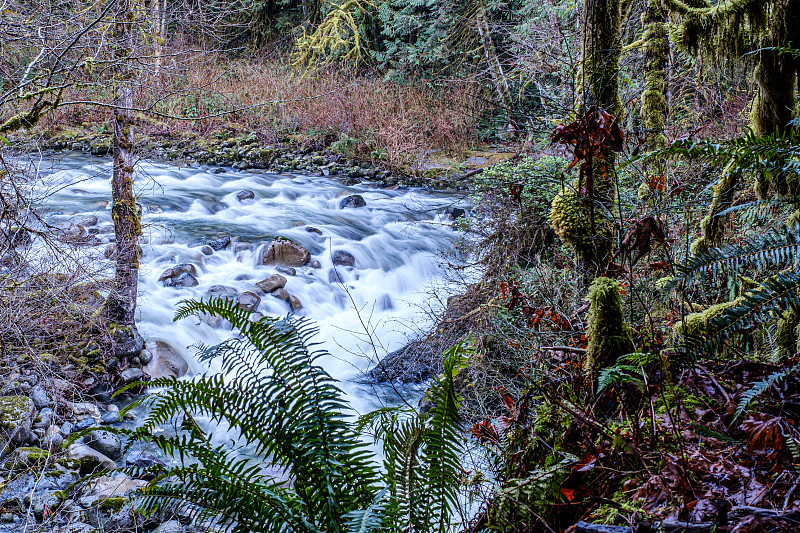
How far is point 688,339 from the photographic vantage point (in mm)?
1768

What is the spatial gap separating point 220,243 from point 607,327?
7.78 metres

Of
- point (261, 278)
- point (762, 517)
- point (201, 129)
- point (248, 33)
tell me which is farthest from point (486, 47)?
point (762, 517)

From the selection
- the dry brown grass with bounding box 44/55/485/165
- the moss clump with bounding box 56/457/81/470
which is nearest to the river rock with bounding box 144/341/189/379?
the moss clump with bounding box 56/457/81/470

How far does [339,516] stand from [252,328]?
26.6 inches

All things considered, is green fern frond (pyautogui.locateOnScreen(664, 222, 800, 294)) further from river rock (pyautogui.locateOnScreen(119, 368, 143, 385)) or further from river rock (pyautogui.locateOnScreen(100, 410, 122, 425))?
river rock (pyautogui.locateOnScreen(119, 368, 143, 385))

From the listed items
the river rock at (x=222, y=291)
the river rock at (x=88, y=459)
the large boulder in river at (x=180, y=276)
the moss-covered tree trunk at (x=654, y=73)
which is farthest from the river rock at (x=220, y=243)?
the moss-covered tree trunk at (x=654, y=73)

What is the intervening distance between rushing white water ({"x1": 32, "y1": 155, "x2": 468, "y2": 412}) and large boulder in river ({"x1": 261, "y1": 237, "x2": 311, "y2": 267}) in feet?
0.52

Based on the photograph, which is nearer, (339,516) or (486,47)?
(339,516)

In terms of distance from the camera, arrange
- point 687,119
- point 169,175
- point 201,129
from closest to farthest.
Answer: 1. point 687,119
2. point 169,175
3. point 201,129

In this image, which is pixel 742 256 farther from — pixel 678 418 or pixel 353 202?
pixel 353 202

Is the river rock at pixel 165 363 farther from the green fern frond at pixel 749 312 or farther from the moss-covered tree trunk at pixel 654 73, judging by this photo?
the green fern frond at pixel 749 312

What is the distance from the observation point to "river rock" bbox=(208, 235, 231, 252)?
29.5ft

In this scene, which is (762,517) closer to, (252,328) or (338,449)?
(338,449)

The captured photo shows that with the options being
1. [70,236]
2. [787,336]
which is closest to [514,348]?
[787,336]
